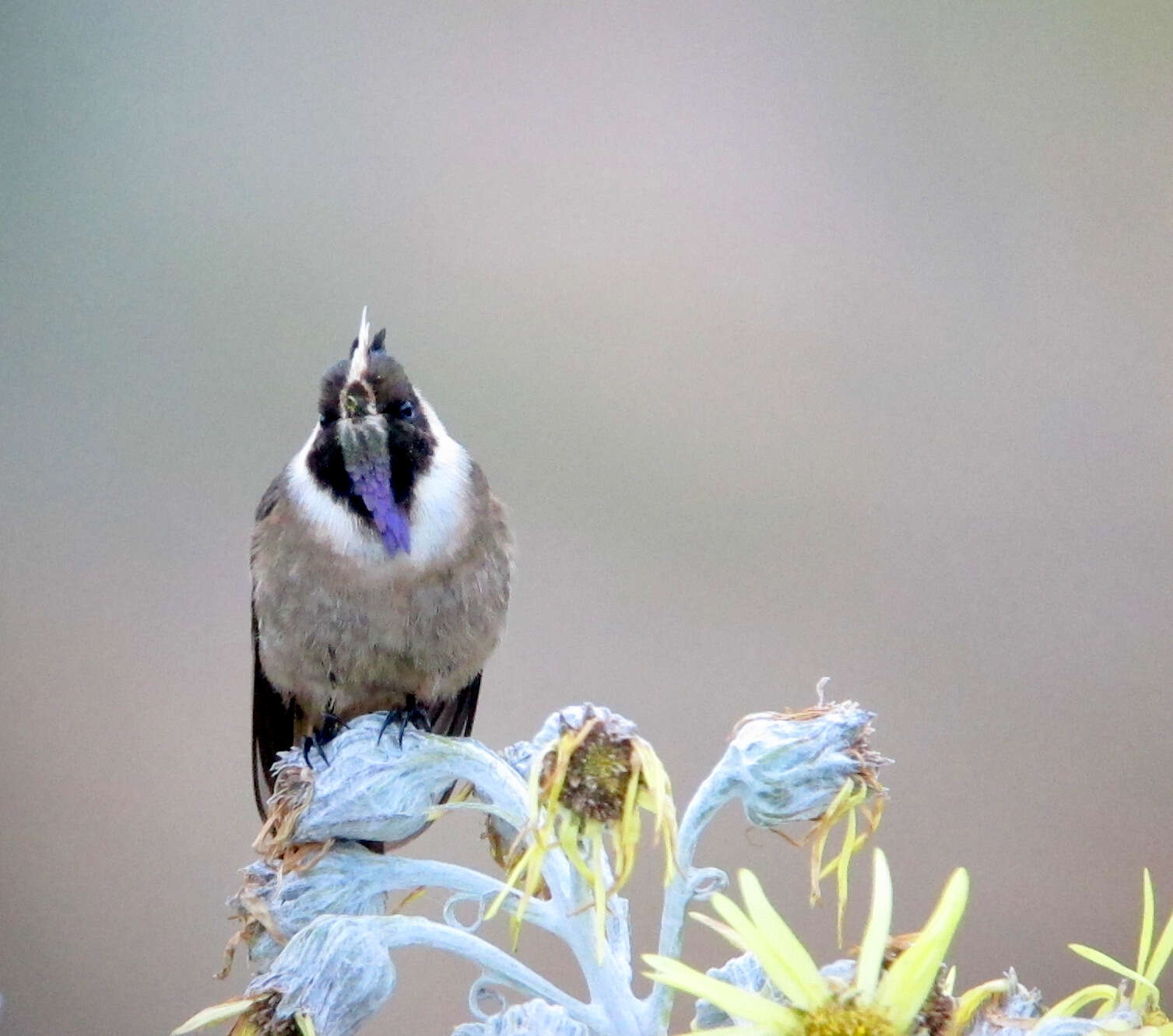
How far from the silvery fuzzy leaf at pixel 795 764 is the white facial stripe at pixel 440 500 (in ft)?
1.24

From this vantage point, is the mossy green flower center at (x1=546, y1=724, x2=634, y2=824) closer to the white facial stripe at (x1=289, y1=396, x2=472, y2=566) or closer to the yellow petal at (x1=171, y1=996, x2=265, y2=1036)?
the yellow petal at (x1=171, y1=996, x2=265, y2=1036)

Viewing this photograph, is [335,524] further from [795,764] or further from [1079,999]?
[1079,999]

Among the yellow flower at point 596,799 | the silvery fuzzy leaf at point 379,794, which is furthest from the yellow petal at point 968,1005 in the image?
the silvery fuzzy leaf at point 379,794

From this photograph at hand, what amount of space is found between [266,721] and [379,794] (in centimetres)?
53

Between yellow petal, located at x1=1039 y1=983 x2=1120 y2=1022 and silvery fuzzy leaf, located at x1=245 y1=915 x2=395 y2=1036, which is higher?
yellow petal, located at x1=1039 y1=983 x2=1120 y2=1022

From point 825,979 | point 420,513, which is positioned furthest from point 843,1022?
point 420,513

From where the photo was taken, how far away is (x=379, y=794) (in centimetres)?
→ 62

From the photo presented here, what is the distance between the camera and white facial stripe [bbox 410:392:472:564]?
0.91m

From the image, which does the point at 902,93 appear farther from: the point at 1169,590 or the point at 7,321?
the point at 7,321

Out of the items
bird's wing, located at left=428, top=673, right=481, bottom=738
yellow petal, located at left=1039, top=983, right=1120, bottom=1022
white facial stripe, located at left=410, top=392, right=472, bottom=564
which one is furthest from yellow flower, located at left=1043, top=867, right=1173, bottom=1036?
bird's wing, located at left=428, top=673, right=481, bottom=738

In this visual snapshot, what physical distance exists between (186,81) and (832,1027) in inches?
75.5

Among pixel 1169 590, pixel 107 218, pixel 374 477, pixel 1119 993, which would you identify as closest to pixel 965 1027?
pixel 1119 993

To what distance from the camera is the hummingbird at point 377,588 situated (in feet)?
3.09

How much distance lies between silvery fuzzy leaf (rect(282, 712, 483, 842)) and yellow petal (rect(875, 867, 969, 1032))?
0.77 feet
